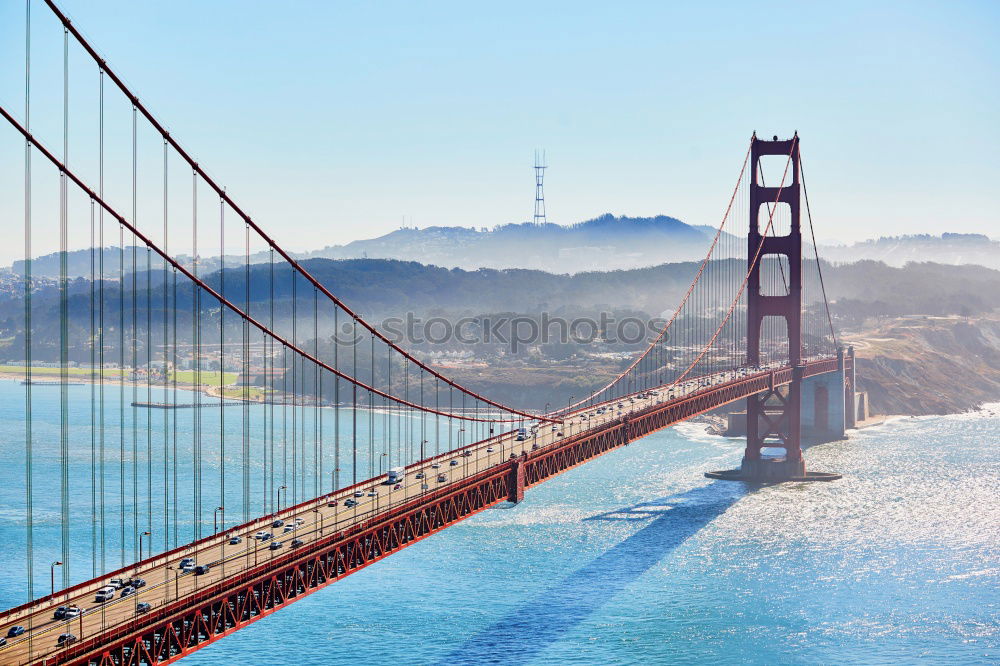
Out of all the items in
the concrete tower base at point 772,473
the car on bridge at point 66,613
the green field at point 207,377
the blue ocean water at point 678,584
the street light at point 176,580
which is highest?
the street light at point 176,580

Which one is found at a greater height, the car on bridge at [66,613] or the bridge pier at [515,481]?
the bridge pier at [515,481]

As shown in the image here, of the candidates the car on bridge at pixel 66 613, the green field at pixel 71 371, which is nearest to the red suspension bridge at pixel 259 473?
the car on bridge at pixel 66 613

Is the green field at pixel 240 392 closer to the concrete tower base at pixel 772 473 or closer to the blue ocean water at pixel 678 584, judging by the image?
the blue ocean water at pixel 678 584

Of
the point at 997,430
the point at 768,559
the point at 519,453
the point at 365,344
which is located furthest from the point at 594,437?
the point at 365,344

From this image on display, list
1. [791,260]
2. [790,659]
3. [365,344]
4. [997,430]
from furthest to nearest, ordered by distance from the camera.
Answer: [365,344]
[997,430]
[791,260]
[790,659]

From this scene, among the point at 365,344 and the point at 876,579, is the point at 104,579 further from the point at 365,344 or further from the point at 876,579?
the point at 365,344

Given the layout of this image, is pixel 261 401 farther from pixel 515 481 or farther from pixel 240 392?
pixel 515 481
